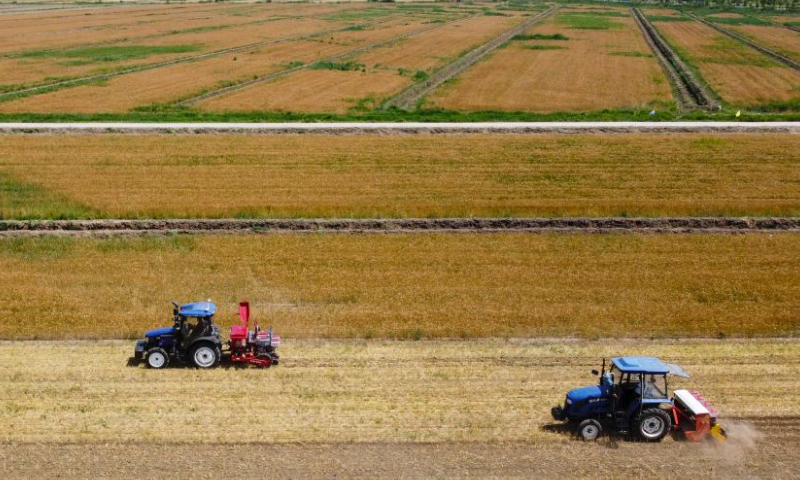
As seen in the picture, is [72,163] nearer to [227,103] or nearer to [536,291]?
[227,103]

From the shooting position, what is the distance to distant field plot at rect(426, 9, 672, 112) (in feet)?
206

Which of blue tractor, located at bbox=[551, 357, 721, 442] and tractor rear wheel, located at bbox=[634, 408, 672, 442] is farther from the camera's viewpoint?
blue tractor, located at bbox=[551, 357, 721, 442]

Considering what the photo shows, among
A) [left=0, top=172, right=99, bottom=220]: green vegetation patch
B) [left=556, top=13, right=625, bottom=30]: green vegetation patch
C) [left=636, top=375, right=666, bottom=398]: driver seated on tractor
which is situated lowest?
[left=0, top=172, right=99, bottom=220]: green vegetation patch

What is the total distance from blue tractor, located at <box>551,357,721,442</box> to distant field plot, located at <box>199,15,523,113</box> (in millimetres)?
42676

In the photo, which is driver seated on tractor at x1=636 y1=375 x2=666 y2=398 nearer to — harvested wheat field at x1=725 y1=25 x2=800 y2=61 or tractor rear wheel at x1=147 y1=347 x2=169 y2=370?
tractor rear wheel at x1=147 y1=347 x2=169 y2=370

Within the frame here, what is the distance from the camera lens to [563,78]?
249 ft

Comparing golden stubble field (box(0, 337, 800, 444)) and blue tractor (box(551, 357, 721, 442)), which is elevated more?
blue tractor (box(551, 357, 721, 442))

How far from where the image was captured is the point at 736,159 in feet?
144

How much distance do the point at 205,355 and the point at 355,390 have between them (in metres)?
4.15

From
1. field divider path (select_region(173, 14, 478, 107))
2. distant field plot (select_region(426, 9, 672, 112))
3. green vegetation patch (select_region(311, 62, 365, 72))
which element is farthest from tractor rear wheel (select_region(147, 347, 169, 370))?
green vegetation patch (select_region(311, 62, 365, 72))

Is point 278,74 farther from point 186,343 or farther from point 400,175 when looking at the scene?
point 186,343

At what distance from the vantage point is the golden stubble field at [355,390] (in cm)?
1889

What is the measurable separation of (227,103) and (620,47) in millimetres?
57845

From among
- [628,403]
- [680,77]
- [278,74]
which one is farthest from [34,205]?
[680,77]
